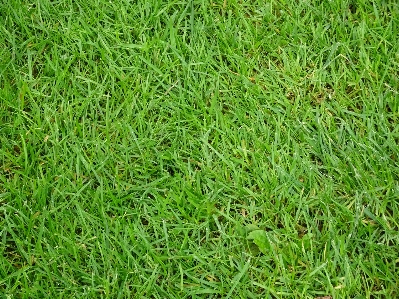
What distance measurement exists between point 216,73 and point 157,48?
364mm

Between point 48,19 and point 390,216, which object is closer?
point 390,216

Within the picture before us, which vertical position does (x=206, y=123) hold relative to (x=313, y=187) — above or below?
above

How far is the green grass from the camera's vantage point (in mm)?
2713

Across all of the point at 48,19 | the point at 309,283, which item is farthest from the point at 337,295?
the point at 48,19

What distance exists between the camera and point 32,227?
2.83 meters

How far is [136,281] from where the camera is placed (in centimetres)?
269

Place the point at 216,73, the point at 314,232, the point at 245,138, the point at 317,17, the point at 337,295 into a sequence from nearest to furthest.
Result: the point at 337,295
the point at 314,232
the point at 245,138
the point at 216,73
the point at 317,17

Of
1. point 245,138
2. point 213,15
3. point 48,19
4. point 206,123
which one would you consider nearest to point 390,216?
point 245,138

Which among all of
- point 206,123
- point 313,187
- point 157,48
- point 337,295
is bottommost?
point 337,295

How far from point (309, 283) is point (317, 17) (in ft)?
5.10

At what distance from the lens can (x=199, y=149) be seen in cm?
307

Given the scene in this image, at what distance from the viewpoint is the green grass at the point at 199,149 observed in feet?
8.90

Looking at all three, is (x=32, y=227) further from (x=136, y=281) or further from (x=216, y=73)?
(x=216, y=73)

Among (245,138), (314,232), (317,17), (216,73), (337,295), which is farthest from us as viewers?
(317,17)
